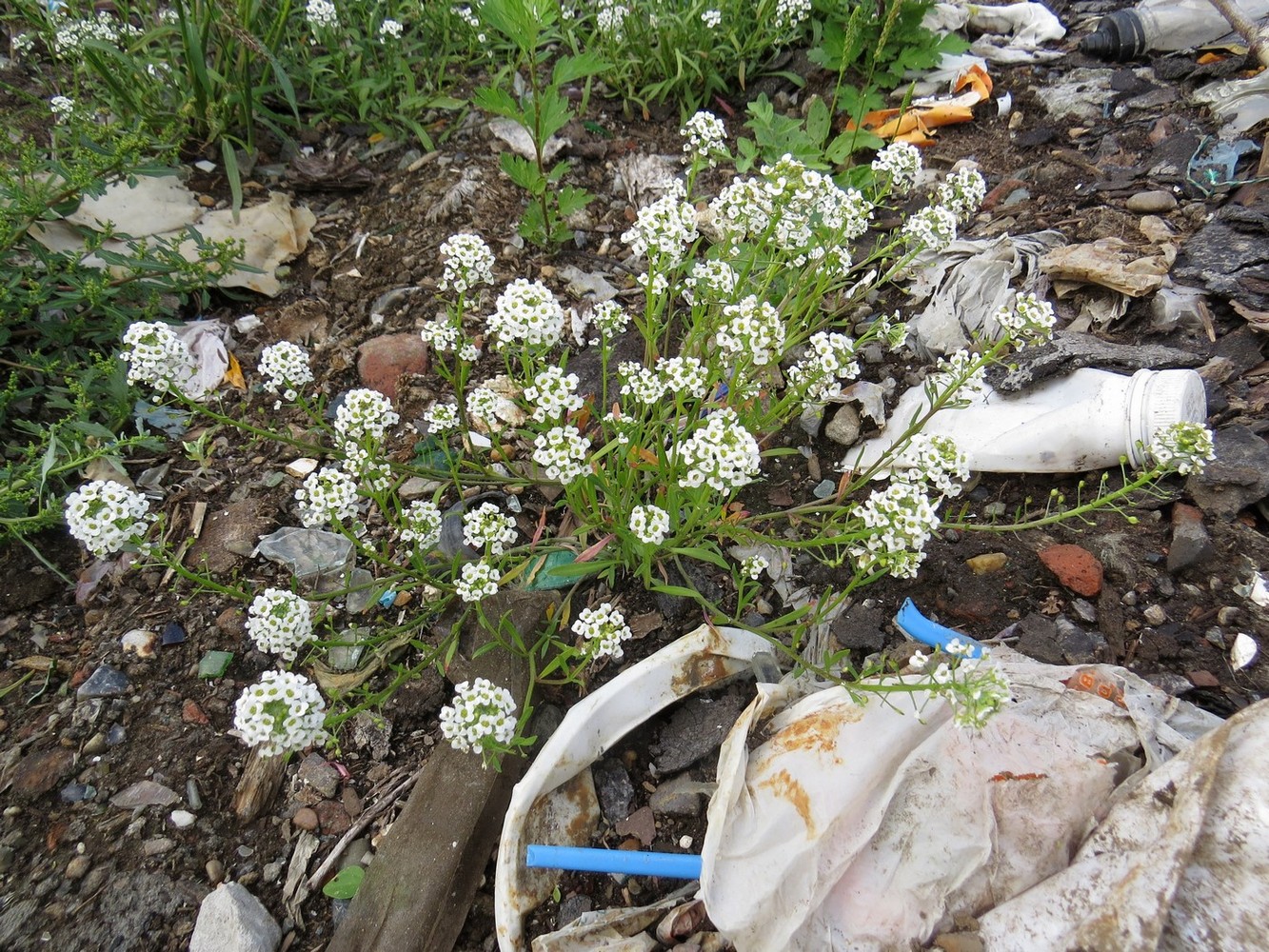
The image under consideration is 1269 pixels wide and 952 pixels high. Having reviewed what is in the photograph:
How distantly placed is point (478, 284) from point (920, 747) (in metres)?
3.66

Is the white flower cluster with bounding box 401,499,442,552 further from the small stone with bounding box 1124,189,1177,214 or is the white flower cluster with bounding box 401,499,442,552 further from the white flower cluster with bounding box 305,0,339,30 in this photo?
the small stone with bounding box 1124,189,1177,214

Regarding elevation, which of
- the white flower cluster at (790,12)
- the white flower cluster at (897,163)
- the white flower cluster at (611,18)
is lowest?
the white flower cluster at (897,163)

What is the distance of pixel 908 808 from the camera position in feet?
7.89

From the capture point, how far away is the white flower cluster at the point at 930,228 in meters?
3.30

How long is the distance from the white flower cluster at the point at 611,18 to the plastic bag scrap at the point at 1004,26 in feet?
7.66

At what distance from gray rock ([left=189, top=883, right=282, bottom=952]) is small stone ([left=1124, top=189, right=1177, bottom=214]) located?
18.3ft

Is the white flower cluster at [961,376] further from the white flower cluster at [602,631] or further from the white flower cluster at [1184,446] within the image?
the white flower cluster at [602,631]

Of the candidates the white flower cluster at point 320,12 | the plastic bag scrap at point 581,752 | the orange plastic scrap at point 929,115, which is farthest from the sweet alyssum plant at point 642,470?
the white flower cluster at point 320,12

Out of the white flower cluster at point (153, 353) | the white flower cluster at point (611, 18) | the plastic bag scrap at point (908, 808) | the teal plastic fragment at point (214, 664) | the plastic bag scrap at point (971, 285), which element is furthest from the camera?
the white flower cluster at point (611, 18)

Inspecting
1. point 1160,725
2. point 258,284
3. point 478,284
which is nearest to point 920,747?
point 1160,725

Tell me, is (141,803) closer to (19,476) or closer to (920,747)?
(19,476)

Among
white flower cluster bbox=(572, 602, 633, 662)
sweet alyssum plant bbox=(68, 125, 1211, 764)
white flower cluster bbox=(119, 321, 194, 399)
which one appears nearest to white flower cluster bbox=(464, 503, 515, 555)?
sweet alyssum plant bbox=(68, 125, 1211, 764)

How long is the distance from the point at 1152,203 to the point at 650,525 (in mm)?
3827

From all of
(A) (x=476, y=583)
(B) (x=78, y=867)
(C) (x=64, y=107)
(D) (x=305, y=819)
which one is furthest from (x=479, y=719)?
(C) (x=64, y=107)
